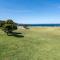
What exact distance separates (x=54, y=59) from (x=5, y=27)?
19182mm

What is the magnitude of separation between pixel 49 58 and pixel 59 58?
70cm

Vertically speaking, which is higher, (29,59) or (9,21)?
(9,21)

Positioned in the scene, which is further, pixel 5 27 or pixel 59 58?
pixel 5 27

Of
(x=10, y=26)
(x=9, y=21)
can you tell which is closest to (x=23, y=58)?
(x=10, y=26)

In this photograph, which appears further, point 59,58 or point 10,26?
point 10,26

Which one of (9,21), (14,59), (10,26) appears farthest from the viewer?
(9,21)

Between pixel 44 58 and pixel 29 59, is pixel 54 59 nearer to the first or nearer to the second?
pixel 44 58

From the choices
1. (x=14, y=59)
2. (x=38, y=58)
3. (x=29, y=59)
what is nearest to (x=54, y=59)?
(x=38, y=58)

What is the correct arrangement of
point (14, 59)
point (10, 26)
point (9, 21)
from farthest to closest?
point (9, 21) < point (10, 26) < point (14, 59)

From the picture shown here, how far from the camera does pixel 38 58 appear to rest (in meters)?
9.86

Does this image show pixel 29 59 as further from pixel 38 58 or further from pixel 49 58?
pixel 49 58

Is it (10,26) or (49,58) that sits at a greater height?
(10,26)

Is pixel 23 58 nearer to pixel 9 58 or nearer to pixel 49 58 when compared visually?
pixel 9 58

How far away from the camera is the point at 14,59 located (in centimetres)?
945
